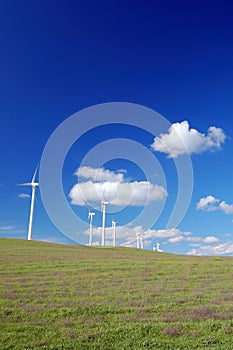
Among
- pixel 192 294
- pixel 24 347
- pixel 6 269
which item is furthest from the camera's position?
pixel 6 269

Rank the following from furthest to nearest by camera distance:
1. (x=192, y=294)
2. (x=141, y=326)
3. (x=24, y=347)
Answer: (x=192, y=294), (x=141, y=326), (x=24, y=347)

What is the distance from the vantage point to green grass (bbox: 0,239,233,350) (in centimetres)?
1517

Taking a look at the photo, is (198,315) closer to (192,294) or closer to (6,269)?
(192,294)

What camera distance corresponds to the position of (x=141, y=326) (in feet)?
56.0

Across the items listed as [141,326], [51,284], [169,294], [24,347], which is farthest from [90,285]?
[24,347]

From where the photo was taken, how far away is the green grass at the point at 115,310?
1517 centimetres

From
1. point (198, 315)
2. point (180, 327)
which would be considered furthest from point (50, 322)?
point (198, 315)

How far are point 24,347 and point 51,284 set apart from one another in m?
16.0

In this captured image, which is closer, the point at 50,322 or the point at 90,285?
the point at 50,322

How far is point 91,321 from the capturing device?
1836 centimetres

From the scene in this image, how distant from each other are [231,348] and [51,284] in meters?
18.6

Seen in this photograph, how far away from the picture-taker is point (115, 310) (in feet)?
67.2

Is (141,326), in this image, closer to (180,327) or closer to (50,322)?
(180,327)

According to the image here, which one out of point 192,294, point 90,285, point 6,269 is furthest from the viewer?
point 6,269
